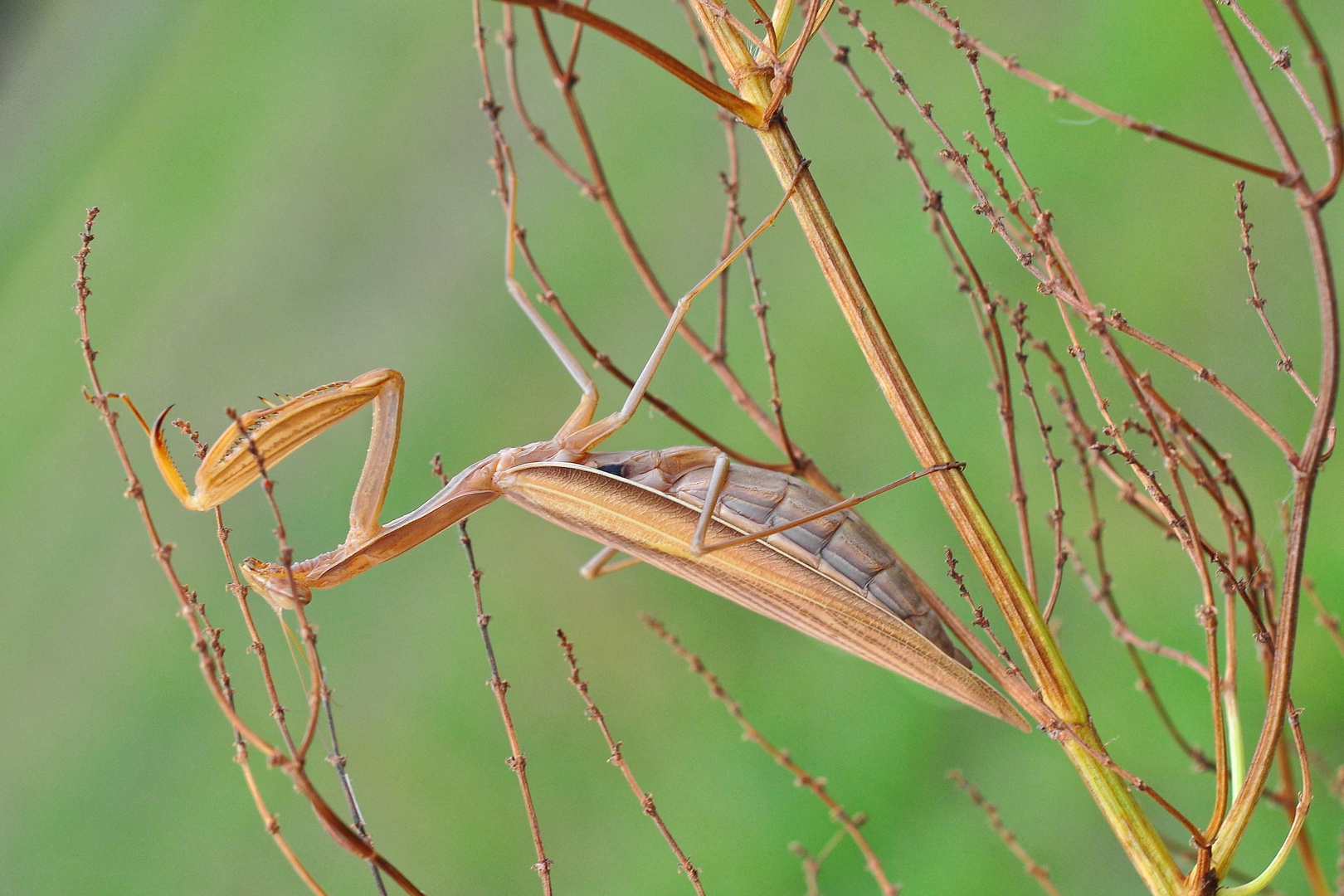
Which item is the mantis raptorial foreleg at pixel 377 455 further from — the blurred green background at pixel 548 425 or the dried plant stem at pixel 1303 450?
the blurred green background at pixel 548 425

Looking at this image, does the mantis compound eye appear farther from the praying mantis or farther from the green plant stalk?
the green plant stalk

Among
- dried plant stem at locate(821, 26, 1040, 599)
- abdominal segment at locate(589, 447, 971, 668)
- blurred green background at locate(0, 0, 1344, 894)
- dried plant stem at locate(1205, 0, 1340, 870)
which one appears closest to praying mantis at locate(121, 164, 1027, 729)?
abdominal segment at locate(589, 447, 971, 668)

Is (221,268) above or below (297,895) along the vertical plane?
above

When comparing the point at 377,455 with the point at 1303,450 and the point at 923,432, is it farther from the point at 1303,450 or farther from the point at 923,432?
the point at 1303,450

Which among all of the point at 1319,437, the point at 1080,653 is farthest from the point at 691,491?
the point at 1080,653

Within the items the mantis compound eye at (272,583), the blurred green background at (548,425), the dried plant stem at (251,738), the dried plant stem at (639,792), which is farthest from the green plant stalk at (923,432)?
the blurred green background at (548,425)

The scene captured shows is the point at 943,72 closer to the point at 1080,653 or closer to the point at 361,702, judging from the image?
the point at 1080,653
